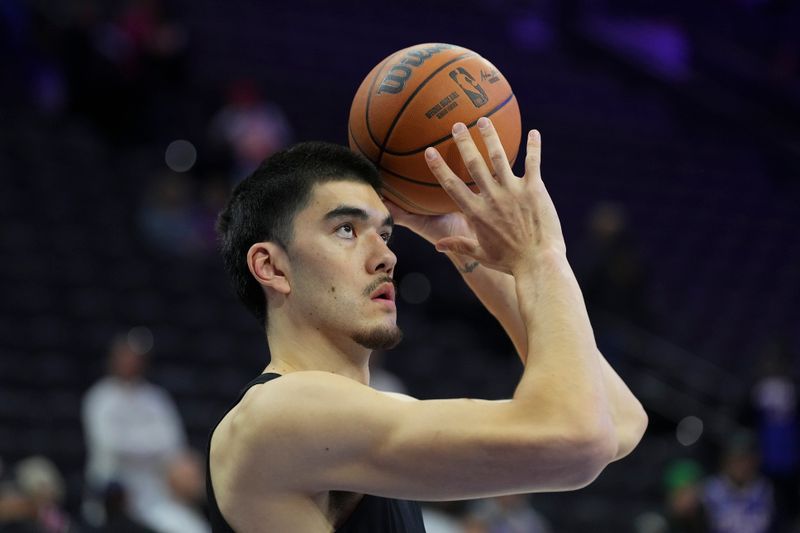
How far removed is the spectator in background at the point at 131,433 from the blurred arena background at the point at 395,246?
28 mm

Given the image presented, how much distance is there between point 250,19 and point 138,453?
829 cm

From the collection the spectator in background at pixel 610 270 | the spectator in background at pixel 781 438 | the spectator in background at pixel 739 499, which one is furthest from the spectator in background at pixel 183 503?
the spectator in background at pixel 781 438

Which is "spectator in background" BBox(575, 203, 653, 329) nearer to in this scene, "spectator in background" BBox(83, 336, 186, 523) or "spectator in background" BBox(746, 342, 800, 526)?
"spectator in background" BBox(746, 342, 800, 526)

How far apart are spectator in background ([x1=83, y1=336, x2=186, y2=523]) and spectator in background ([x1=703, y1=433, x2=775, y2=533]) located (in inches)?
149

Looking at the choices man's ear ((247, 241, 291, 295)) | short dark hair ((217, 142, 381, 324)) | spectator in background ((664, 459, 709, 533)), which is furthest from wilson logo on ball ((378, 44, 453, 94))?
spectator in background ((664, 459, 709, 533))

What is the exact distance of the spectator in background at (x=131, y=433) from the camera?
7582 mm

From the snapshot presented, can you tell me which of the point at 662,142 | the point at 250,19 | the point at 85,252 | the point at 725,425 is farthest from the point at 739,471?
the point at 250,19

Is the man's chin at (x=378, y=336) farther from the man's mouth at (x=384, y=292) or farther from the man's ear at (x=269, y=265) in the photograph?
the man's ear at (x=269, y=265)

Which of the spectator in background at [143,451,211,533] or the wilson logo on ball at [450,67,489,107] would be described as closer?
the wilson logo on ball at [450,67,489,107]

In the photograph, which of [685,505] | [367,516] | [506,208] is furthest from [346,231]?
[685,505]

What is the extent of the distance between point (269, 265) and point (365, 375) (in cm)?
33

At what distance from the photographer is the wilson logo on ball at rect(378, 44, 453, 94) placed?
2947 mm

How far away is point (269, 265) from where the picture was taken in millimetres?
2666

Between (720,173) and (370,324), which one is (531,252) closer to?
(370,324)
